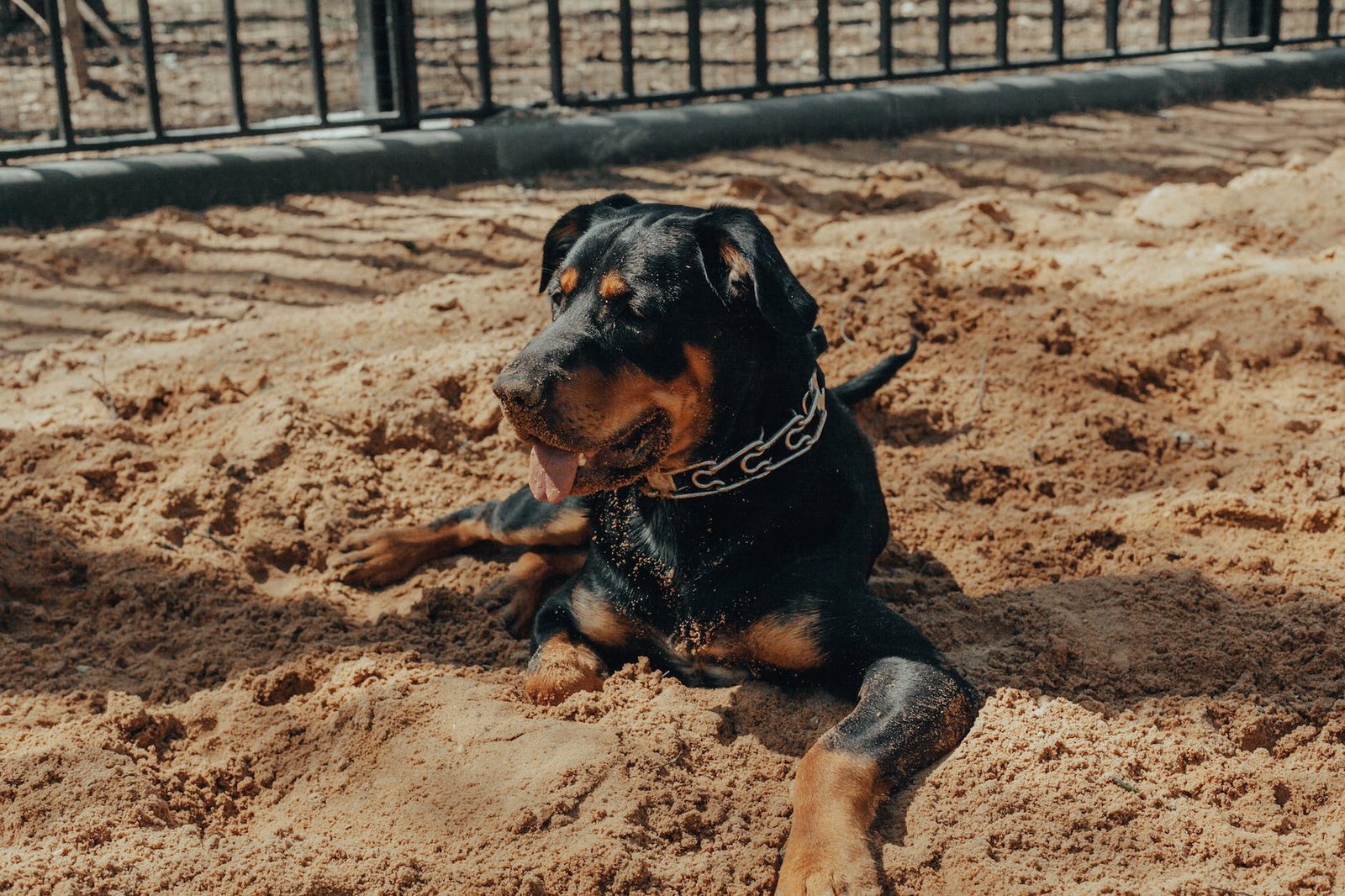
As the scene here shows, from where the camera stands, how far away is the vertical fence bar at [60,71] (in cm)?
680

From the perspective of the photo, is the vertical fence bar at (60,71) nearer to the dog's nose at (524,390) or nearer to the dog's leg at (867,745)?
the dog's nose at (524,390)

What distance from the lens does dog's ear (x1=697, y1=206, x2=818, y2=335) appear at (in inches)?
120

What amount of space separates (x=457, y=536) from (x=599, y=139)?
14.6ft

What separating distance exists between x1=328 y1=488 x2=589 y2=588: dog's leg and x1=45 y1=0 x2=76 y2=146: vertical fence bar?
13.1 feet

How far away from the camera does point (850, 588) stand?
10.7 feet

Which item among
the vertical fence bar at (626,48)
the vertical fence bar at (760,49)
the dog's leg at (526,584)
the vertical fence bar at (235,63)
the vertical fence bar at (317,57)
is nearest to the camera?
the dog's leg at (526,584)

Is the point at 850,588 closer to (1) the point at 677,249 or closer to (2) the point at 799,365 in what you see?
(2) the point at 799,365

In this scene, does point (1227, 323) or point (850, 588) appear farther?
point (1227, 323)

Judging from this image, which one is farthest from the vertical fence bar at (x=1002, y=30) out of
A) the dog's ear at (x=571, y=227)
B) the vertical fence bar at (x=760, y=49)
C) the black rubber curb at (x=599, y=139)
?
the dog's ear at (x=571, y=227)

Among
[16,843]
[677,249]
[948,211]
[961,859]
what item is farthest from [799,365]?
[948,211]

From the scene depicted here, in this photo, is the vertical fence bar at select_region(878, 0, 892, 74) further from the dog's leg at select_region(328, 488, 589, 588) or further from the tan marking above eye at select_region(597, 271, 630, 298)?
the tan marking above eye at select_region(597, 271, 630, 298)

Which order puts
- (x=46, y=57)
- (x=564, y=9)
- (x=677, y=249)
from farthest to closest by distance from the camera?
(x=564, y=9) → (x=46, y=57) → (x=677, y=249)

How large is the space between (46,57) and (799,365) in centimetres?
885

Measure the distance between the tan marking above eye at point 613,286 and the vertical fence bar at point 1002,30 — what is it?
23.5 ft
